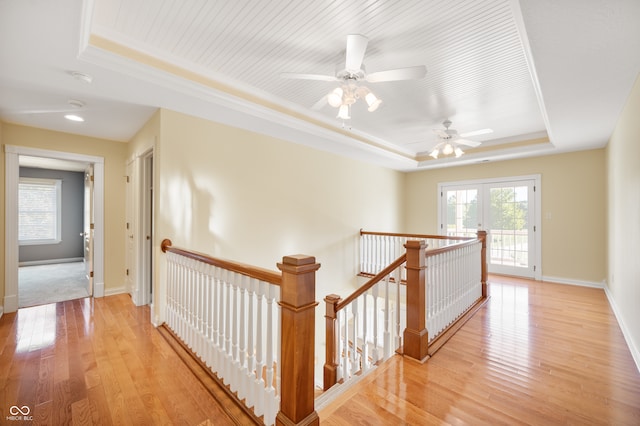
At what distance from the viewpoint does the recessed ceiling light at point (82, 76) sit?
2355 mm

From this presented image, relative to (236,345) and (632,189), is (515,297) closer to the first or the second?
(632,189)

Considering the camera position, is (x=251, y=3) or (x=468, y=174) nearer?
(x=251, y=3)

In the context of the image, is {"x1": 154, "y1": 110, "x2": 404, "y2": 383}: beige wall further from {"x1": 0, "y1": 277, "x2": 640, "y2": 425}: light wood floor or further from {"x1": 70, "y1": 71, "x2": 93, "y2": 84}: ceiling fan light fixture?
{"x1": 0, "y1": 277, "x2": 640, "y2": 425}: light wood floor

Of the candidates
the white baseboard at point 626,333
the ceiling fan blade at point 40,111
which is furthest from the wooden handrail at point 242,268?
the white baseboard at point 626,333

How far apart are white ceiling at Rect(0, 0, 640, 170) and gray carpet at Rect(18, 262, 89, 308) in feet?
8.03

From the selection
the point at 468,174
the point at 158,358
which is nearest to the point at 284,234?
the point at 158,358

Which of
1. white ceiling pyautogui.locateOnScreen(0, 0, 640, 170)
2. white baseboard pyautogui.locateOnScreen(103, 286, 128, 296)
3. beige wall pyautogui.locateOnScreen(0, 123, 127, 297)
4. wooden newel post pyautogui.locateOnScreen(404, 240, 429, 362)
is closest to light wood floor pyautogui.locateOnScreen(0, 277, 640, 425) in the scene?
wooden newel post pyautogui.locateOnScreen(404, 240, 429, 362)

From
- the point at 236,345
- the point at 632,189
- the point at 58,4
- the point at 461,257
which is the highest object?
the point at 58,4

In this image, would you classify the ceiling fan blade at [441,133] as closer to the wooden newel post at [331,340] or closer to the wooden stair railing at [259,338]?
the wooden newel post at [331,340]

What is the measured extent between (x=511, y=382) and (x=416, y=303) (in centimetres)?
83

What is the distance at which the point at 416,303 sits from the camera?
92.9 inches

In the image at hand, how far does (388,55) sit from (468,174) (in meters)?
4.64

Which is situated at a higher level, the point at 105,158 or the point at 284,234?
the point at 105,158

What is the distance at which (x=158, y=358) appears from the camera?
7.89ft
